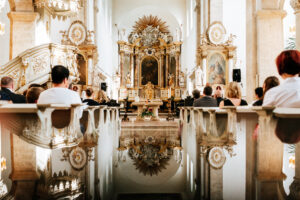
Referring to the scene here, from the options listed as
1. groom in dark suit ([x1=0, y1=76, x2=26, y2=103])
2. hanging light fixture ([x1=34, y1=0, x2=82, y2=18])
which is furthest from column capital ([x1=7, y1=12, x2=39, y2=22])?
groom in dark suit ([x1=0, y1=76, x2=26, y2=103])

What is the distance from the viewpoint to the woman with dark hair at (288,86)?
2.54 metres

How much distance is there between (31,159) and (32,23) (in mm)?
9723

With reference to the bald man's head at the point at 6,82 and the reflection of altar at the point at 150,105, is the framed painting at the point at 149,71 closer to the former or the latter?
the reflection of altar at the point at 150,105

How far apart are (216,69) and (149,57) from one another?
30.2 ft

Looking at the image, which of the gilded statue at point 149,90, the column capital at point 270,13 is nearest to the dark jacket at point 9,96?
the column capital at point 270,13

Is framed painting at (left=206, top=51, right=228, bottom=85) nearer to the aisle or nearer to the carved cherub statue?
the carved cherub statue

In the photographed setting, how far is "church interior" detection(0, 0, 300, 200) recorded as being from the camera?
91 cm

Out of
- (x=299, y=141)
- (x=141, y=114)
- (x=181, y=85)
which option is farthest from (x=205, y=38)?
(x=299, y=141)

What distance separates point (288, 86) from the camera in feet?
8.37

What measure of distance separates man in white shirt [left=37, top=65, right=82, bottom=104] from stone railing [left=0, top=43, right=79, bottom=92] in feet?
16.3

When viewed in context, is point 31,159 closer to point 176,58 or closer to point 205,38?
point 205,38

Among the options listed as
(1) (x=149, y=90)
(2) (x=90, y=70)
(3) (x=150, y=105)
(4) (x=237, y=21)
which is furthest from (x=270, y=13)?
(1) (x=149, y=90)

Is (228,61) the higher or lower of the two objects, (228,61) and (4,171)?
the higher

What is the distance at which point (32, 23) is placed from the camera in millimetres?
9688
